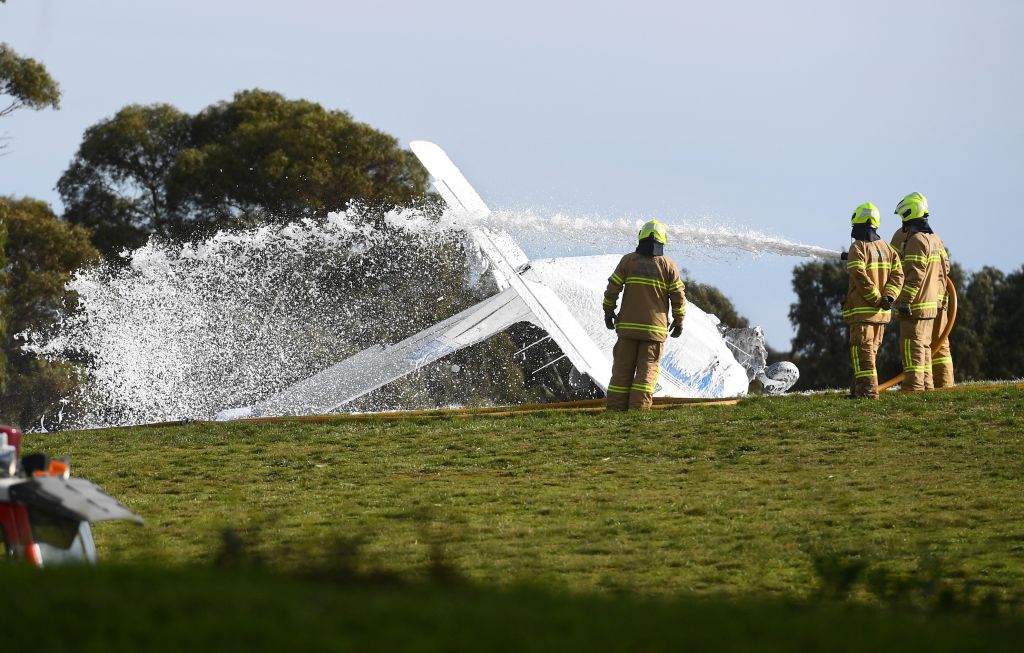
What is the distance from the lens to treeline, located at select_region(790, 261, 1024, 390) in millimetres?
48688

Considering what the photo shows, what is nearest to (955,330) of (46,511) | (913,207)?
(913,207)

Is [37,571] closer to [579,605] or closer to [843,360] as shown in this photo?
[579,605]

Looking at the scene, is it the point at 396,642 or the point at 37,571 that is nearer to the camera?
the point at 396,642

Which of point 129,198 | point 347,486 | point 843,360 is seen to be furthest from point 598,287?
point 843,360

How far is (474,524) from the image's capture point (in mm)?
9523

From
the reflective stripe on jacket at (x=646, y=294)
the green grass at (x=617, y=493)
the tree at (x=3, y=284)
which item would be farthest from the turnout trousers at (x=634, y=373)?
the tree at (x=3, y=284)

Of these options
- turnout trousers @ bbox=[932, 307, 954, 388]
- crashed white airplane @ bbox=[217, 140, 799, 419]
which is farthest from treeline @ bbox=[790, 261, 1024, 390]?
turnout trousers @ bbox=[932, 307, 954, 388]

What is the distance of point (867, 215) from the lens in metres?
16.0

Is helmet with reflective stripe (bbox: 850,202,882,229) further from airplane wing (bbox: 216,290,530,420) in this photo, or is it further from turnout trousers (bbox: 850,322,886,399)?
airplane wing (bbox: 216,290,530,420)

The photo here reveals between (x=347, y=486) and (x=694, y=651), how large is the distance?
26.6ft

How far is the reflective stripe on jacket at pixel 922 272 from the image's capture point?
16.4 meters

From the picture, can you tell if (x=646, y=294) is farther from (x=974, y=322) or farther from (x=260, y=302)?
(x=974, y=322)

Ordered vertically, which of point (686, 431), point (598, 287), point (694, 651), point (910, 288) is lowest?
point (694, 651)

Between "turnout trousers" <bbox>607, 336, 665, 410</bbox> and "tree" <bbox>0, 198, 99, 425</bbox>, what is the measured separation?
24.6 meters
